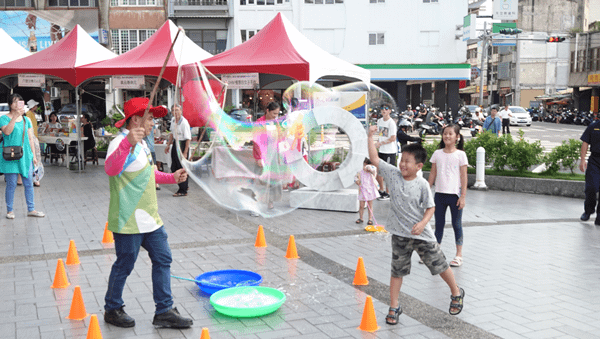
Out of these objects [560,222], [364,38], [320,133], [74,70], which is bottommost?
[560,222]

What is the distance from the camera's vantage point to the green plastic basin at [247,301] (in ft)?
15.4

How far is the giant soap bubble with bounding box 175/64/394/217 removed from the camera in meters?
5.86

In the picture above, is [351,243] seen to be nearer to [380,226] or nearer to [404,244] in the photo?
[380,226]

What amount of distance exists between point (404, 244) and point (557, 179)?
8.96 meters

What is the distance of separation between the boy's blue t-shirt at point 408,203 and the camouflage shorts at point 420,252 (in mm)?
64

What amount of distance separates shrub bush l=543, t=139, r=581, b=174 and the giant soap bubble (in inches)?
219

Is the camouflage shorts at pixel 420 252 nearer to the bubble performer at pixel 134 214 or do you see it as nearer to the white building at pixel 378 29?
the bubble performer at pixel 134 214

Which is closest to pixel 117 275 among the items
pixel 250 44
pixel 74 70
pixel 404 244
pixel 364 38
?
pixel 404 244

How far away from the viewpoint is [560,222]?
30.5ft

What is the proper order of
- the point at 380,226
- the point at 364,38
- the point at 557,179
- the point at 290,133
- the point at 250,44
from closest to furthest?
the point at 290,133, the point at 380,226, the point at 557,179, the point at 250,44, the point at 364,38

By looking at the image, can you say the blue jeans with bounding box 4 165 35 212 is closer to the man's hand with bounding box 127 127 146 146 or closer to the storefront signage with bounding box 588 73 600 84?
the man's hand with bounding box 127 127 146 146

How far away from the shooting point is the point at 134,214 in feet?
14.1

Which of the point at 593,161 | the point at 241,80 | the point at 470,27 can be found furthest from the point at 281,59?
the point at 470,27

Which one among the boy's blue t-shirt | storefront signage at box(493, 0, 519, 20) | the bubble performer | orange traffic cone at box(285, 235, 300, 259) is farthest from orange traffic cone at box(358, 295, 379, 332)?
storefront signage at box(493, 0, 519, 20)
